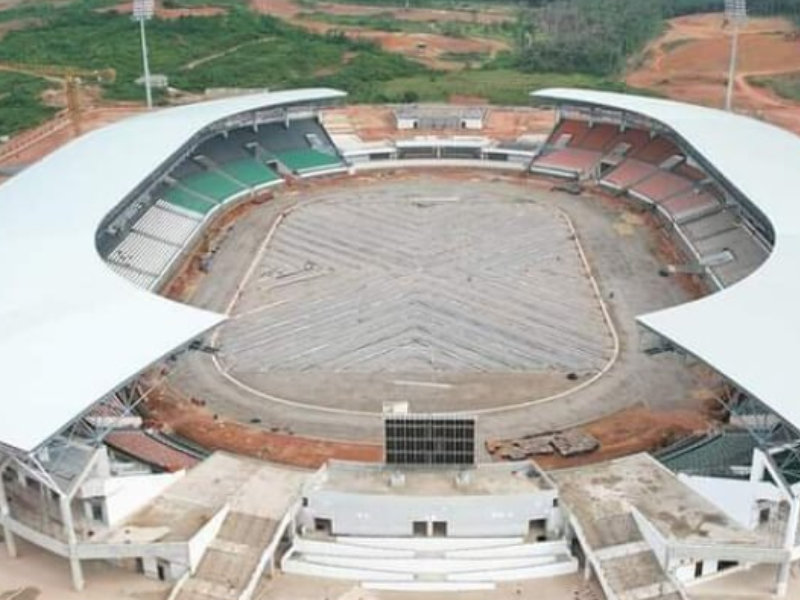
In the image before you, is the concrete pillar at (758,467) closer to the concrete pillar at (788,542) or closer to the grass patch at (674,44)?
the concrete pillar at (788,542)

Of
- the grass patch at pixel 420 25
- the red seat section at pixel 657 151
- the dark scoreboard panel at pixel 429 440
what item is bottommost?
the dark scoreboard panel at pixel 429 440

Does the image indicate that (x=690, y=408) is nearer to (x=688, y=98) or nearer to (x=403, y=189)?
(x=403, y=189)

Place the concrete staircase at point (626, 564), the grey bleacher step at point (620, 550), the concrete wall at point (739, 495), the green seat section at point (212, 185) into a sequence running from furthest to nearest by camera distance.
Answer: the green seat section at point (212, 185) → the concrete wall at point (739, 495) → the grey bleacher step at point (620, 550) → the concrete staircase at point (626, 564)

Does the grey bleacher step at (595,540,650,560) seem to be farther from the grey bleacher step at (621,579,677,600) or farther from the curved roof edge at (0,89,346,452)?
the curved roof edge at (0,89,346,452)

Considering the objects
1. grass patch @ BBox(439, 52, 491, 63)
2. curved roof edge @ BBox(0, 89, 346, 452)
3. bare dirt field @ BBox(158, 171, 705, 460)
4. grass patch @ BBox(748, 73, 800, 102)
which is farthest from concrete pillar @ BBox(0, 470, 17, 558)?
grass patch @ BBox(439, 52, 491, 63)

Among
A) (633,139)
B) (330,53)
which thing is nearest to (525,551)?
(633,139)

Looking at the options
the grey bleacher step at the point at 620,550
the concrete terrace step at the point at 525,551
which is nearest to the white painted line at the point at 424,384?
the concrete terrace step at the point at 525,551

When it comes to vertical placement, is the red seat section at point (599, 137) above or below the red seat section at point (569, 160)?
above

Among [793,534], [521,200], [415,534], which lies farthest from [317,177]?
[793,534]
